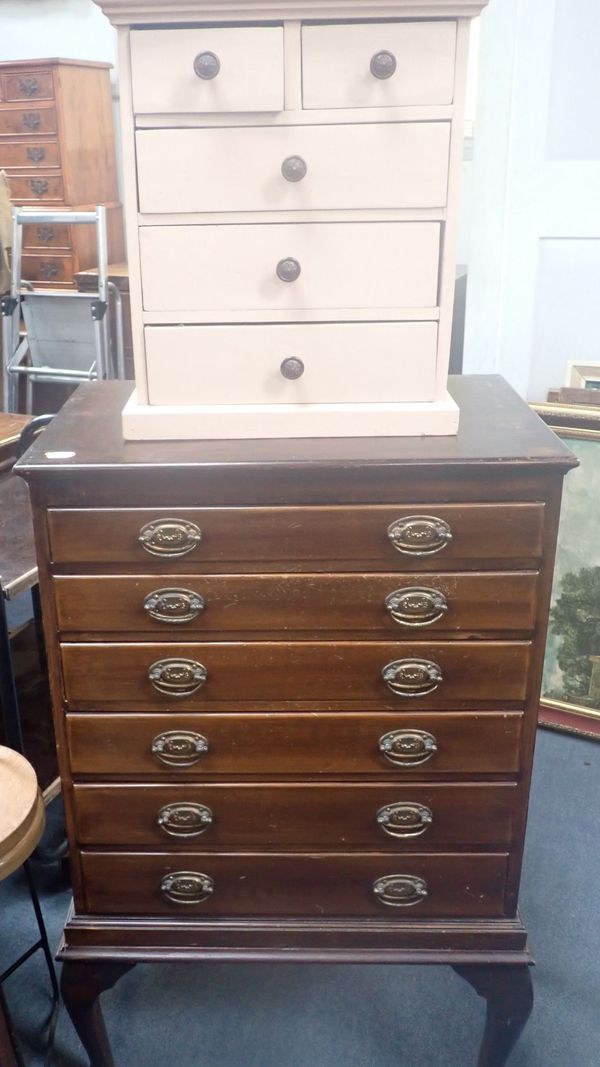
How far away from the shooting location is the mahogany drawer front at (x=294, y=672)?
1.23 m

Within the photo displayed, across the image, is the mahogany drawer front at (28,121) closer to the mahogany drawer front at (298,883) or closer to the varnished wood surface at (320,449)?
the varnished wood surface at (320,449)

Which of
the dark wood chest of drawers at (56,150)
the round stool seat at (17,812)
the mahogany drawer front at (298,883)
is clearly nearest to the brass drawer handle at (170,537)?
the round stool seat at (17,812)

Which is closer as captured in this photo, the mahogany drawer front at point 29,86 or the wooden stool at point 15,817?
the wooden stool at point 15,817

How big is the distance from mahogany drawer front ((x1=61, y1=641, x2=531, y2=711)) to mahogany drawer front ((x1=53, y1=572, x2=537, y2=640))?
0.02 metres

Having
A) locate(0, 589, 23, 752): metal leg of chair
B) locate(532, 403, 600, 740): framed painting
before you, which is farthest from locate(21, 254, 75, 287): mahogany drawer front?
locate(0, 589, 23, 752): metal leg of chair

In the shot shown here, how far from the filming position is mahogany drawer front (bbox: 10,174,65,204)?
12.5 ft

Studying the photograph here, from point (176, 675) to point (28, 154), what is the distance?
10.6 feet

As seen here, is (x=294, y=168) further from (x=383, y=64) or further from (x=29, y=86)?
(x=29, y=86)

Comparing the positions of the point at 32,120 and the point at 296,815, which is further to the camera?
the point at 32,120

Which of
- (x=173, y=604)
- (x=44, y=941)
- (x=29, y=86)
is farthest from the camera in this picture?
(x=29, y=86)

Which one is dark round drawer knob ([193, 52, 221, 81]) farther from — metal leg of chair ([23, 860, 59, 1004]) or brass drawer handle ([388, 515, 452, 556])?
metal leg of chair ([23, 860, 59, 1004])

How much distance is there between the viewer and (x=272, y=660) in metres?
1.24

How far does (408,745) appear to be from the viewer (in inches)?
50.5

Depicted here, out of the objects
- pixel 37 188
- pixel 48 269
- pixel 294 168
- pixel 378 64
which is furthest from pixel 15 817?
pixel 37 188
